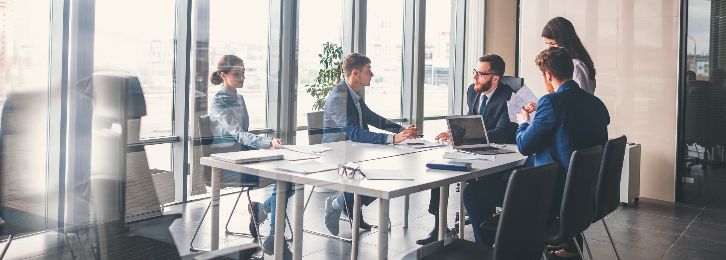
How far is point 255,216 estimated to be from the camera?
399 cm

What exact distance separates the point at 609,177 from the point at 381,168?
4.16 ft

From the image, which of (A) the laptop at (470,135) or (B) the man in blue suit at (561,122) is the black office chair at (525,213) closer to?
(B) the man in blue suit at (561,122)

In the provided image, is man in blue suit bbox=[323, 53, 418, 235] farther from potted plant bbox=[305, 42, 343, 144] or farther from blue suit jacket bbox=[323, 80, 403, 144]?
potted plant bbox=[305, 42, 343, 144]

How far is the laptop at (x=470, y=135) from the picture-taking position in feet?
13.2

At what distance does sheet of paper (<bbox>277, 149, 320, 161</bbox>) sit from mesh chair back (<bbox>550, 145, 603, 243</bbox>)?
1342mm

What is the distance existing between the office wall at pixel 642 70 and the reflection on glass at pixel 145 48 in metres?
4.48

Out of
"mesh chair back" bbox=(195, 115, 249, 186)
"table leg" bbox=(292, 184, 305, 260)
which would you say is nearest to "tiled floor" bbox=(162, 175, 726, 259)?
"mesh chair back" bbox=(195, 115, 249, 186)

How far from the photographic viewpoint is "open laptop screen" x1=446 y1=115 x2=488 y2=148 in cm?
402

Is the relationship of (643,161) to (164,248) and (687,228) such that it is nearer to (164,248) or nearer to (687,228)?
(687,228)

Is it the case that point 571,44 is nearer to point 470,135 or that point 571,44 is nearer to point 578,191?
point 470,135

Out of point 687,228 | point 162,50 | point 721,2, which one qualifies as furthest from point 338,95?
point 721,2

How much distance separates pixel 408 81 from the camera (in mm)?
7770

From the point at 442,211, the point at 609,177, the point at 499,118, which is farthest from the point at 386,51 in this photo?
the point at 609,177

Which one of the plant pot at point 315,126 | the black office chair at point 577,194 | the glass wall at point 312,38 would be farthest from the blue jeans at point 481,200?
the glass wall at point 312,38
